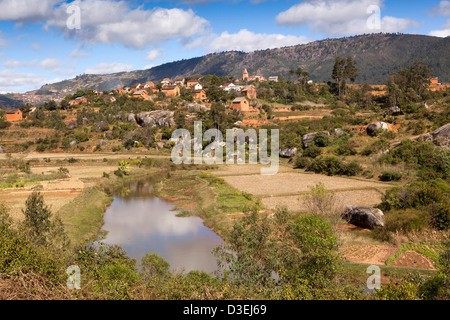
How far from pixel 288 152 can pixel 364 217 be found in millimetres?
33913

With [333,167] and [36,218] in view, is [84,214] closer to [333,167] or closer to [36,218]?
[36,218]

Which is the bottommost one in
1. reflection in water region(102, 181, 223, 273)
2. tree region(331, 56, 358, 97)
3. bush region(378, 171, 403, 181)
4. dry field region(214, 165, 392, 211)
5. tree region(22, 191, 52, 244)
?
reflection in water region(102, 181, 223, 273)

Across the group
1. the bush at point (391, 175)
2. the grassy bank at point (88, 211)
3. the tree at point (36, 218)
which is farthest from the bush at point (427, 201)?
the tree at point (36, 218)

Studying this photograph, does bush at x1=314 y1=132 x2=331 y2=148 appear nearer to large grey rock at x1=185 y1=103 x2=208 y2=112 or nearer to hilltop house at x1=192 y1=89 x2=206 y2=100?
large grey rock at x1=185 y1=103 x2=208 y2=112

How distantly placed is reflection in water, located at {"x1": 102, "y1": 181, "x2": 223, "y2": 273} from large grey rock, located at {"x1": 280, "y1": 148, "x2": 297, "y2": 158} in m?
28.1

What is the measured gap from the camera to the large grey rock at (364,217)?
81.3 ft

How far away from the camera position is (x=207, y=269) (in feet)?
66.9

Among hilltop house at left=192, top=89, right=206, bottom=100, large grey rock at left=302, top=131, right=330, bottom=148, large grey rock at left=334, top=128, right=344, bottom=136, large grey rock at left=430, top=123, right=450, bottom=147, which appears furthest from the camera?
hilltop house at left=192, top=89, right=206, bottom=100

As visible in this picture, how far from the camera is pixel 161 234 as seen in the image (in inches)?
1061

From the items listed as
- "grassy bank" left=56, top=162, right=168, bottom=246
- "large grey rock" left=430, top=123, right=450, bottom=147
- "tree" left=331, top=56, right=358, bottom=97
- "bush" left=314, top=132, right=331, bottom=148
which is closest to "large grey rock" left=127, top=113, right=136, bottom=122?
"grassy bank" left=56, top=162, right=168, bottom=246

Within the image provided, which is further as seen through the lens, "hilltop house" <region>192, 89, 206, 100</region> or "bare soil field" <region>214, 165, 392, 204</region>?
"hilltop house" <region>192, 89, 206, 100</region>

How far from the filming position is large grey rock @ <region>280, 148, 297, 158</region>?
58.0 meters
